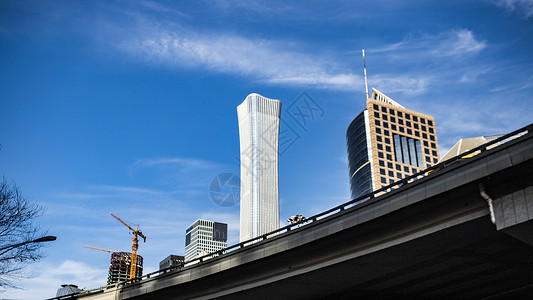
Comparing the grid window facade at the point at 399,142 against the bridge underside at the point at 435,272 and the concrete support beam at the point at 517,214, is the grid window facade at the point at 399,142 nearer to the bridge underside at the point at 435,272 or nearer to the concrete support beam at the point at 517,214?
the bridge underside at the point at 435,272

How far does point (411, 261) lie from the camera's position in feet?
91.0

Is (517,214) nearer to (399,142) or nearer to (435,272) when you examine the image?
(435,272)

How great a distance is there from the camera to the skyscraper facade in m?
168

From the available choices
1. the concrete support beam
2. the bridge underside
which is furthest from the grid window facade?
the concrete support beam

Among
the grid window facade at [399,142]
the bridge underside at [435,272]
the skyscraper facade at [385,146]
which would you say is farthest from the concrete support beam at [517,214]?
the grid window facade at [399,142]

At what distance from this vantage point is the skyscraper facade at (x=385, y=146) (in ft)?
550

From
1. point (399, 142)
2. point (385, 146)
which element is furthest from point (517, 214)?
point (399, 142)

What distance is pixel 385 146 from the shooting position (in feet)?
566

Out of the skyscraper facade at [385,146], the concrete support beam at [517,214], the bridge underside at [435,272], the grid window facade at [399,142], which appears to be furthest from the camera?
the grid window facade at [399,142]

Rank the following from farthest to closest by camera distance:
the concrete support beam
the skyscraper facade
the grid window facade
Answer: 1. the grid window facade
2. the skyscraper facade
3. the concrete support beam

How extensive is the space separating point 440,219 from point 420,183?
1.95m

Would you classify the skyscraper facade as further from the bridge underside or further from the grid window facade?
the bridge underside

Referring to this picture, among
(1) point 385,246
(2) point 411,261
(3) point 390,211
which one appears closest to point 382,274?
(2) point 411,261

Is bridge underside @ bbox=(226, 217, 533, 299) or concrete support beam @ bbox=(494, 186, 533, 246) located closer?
concrete support beam @ bbox=(494, 186, 533, 246)
